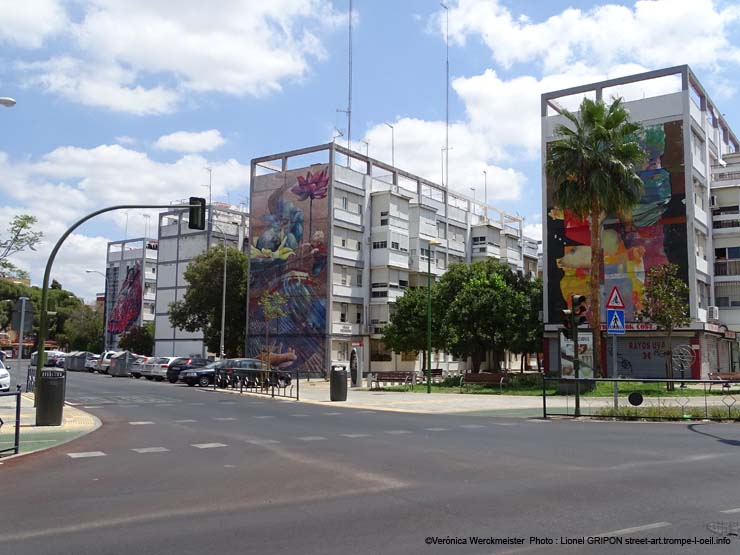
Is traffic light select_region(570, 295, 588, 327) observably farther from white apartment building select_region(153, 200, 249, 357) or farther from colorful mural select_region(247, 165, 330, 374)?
white apartment building select_region(153, 200, 249, 357)

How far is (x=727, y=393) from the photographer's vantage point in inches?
766

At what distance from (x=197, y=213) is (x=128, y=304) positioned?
79.5 meters

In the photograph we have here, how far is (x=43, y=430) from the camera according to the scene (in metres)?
16.1

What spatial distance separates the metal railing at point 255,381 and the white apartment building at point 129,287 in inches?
2323

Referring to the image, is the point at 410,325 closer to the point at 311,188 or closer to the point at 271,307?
the point at 271,307

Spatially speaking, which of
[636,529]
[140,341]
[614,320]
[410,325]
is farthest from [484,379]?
[140,341]

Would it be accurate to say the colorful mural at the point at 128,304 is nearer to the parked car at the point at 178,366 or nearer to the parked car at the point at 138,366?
the parked car at the point at 138,366

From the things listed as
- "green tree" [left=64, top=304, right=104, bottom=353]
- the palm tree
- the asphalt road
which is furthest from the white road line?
"green tree" [left=64, top=304, right=104, bottom=353]

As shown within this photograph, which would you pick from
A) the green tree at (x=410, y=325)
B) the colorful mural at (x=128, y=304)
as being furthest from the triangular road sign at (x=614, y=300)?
the colorful mural at (x=128, y=304)

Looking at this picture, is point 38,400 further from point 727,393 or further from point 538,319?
point 538,319

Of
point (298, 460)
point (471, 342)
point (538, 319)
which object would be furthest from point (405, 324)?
point (298, 460)

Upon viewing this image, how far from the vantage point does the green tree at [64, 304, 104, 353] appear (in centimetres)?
9906

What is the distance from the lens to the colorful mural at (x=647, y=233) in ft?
149

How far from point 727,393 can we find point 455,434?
8.62 meters
